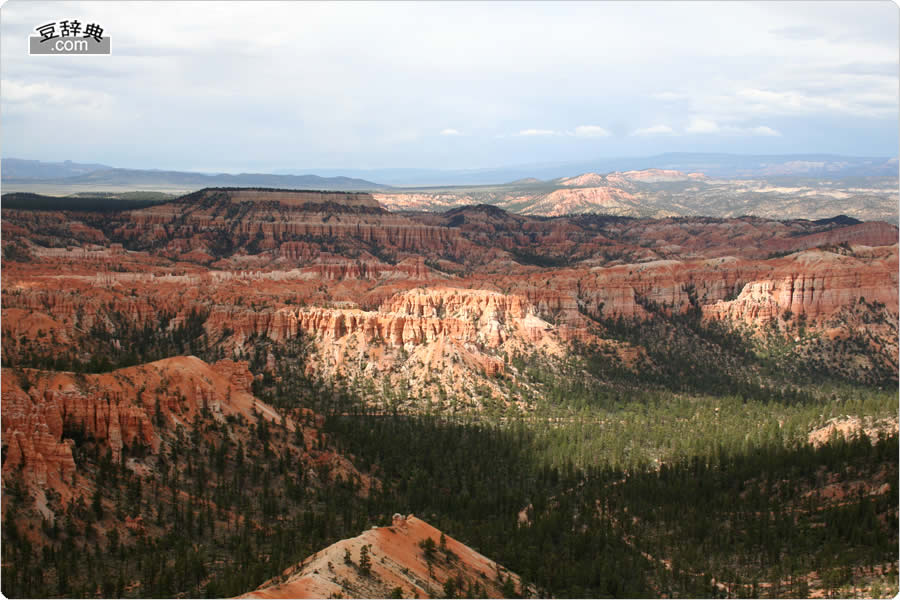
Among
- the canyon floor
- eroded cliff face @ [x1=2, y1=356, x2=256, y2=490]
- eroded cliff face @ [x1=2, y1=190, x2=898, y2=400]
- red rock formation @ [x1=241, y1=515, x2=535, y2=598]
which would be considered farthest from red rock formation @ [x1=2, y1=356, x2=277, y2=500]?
eroded cliff face @ [x1=2, y1=190, x2=898, y2=400]

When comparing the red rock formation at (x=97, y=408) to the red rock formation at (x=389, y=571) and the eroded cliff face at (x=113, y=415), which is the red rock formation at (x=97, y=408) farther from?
the red rock formation at (x=389, y=571)

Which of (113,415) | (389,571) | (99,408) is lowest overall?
(389,571)

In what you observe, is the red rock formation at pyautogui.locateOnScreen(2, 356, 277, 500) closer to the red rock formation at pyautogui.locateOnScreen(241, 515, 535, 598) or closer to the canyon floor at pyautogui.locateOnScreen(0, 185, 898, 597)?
the canyon floor at pyautogui.locateOnScreen(0, 185, 898, 597)

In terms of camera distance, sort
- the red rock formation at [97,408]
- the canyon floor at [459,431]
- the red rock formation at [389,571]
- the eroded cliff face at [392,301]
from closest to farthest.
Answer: the red rock formation at [389,571], the canyon floor at [459,431], the red rock formation at [97,408], the eroded cliff face at [392,301]

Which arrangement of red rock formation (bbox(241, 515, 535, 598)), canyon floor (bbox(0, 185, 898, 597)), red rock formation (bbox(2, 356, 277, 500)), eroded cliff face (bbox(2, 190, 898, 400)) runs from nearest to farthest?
red rock formation (bbox(241, 515, 535, 598)) → canyon floor (bbox(0, 185, 898, 597)) → red rock formation (bbox(2, 356, 277, 500)) → eroded cliff face (bbox(2, 190, 898, 400))

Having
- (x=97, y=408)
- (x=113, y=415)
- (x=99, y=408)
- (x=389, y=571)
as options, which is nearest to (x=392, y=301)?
(x=113, y=415)

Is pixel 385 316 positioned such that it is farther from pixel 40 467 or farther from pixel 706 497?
pixel 40 467

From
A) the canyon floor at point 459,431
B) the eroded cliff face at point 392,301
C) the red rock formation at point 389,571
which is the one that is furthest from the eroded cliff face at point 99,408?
the eroded cliff face at point 392,301

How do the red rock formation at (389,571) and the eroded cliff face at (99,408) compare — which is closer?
the red rock formation at (389,571)

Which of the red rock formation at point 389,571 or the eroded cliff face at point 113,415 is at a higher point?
the eroded cliff face at point 113,415

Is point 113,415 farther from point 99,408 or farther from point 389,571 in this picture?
point 389,571
